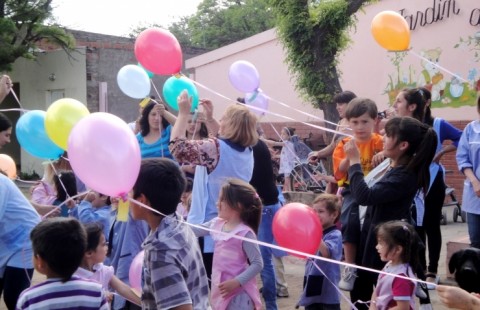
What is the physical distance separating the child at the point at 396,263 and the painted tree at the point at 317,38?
9402mm

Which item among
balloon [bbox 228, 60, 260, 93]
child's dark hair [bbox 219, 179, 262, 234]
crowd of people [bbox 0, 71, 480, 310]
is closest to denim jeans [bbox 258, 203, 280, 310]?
crowd of people [bbox 0, 71, 480, 310]

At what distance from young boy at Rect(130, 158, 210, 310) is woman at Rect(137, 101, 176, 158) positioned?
8.17 feet

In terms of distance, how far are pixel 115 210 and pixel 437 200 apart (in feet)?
9.43

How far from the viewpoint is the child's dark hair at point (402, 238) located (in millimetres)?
3834

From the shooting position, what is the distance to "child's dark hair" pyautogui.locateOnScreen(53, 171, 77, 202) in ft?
19.2

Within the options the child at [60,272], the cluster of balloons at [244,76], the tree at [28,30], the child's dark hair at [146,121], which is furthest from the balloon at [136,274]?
the tree at [28,30]

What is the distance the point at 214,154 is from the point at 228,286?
3.39 feet

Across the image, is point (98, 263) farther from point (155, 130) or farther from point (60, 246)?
point (155, 130)

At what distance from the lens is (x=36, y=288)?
9.44ft

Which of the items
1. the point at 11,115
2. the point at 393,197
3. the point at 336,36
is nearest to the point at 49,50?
the point at 11,115

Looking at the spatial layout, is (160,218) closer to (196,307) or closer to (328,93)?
(196,307)

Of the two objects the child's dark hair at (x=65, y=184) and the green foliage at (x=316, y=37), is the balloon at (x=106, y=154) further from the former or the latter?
the green foliage at (x=316, y=37)

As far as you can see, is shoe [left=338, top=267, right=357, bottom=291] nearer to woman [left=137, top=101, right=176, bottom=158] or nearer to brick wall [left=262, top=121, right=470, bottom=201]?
woman [left=137, top=101, right=176, bottom=158]

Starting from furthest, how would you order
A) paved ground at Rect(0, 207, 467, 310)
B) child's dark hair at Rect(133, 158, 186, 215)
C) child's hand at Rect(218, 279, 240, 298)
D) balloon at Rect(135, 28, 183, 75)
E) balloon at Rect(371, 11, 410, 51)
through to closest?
balloon at Rect(371, 11, 410, 51) < paved ground at Rect(0, 207, 467, 310) < balloon at Rect(135, 28, 183, 75) < child's hand at Rect(218, 279, 240, 298) < child's dark hair at Rect(133, 158, 186, 215)
